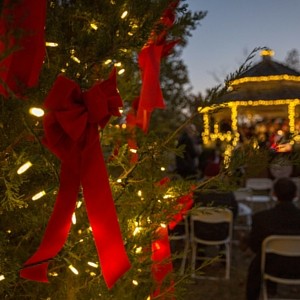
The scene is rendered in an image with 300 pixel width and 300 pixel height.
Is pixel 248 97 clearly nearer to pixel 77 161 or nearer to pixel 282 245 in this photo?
pixel 77 161

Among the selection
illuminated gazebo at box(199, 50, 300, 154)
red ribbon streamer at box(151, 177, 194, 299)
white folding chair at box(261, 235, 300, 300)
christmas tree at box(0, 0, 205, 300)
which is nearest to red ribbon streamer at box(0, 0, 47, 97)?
christmas tree at box(0, 0, 205, 300)

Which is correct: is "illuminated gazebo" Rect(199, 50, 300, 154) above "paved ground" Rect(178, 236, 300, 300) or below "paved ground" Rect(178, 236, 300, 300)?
above

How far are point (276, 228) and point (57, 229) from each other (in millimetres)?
3324

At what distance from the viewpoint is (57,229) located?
4.09 ft

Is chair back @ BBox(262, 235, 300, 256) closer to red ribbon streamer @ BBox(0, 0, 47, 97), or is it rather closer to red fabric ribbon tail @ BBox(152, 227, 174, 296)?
red fabric ribbon tail @ BBox(152, 227, 174, 296)

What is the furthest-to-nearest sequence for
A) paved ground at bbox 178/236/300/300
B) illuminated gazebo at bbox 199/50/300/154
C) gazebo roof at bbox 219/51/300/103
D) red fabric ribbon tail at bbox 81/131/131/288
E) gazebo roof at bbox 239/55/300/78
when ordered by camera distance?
paved ground at bbox 178/236/300/300 → gazebo roof at bbox 239/55/300/78 → gazebo roof at bbox 219/51/300/103 → illuminated gazebo at bbox 199/50/300/154 → red fabric ribbon tail at bbox 81/131/131/288

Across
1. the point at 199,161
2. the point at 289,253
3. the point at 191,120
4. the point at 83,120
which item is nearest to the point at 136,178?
the point at 191,120

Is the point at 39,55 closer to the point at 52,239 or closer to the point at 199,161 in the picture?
the point at 52,239

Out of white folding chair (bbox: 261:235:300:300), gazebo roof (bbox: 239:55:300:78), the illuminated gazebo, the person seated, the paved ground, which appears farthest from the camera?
the paved ground

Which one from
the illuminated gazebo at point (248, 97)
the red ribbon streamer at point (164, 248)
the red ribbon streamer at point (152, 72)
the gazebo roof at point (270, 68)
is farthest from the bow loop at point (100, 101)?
the gazebo roof at point (270, 68)

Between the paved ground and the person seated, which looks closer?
the person seated

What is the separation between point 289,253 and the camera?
3.88 metres

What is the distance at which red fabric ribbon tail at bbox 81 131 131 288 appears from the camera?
130 centimetres

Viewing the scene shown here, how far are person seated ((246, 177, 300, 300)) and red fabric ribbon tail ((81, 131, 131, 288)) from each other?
117 inches
